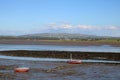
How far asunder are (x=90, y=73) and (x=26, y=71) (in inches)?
286

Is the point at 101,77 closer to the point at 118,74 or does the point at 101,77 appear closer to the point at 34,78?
the point at 118,74

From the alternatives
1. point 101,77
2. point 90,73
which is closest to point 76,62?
point 90,73

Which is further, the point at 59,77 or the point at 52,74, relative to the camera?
the point at 52,74

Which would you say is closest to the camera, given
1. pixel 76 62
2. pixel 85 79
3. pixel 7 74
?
pixel 85 79

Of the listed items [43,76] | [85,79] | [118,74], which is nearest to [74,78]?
[85,79]

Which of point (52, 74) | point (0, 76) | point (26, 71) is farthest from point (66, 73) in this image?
point (0, 76)

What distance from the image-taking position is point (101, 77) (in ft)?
111

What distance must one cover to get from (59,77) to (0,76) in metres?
6.08

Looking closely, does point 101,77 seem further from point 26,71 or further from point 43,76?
point 26,71

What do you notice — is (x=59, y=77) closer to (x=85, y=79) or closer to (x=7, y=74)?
(x=85, y=79)

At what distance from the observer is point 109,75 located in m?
35.4

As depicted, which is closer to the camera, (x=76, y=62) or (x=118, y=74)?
(x=118, y=74)

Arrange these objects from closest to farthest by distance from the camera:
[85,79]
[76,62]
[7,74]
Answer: [85,79] → [7,74] → [76,62]

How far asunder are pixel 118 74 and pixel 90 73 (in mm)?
3155
